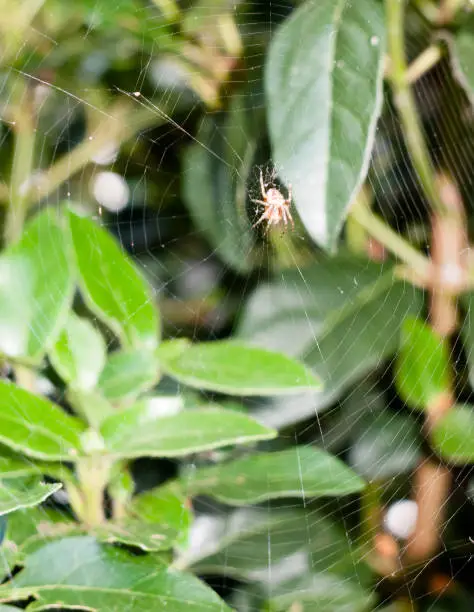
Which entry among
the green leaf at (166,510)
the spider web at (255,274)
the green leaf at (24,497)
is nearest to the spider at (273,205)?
the spider web at (255,274)

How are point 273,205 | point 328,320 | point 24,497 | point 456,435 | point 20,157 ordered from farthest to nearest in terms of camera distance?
point 273,205
point 20,157
point 328,320
point 456,435
point 24,497

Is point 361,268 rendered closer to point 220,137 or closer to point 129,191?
point 220,137

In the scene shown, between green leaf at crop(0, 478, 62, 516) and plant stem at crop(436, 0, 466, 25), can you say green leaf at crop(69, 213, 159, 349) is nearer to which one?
green leaf at crop(0, 478, 62, 516)

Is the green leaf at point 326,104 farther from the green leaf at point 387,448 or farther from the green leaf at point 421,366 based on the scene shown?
the green leaf at point 387,448

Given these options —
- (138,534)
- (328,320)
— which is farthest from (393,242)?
(138,534)

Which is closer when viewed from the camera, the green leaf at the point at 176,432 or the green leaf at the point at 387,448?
the green leaf at the point at 176,432

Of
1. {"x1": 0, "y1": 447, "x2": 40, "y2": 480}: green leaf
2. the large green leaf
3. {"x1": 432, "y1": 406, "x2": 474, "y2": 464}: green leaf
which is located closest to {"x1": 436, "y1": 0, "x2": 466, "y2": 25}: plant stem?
the large green leaf

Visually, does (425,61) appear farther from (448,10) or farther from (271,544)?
(271,544)
